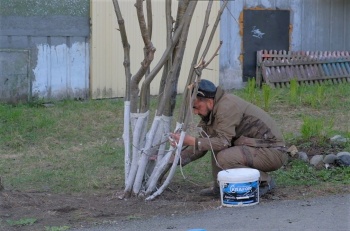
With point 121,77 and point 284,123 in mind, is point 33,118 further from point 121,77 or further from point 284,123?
point 284,123

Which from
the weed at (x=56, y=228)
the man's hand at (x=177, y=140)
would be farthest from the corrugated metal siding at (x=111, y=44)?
the weed at (x=56, y=228)

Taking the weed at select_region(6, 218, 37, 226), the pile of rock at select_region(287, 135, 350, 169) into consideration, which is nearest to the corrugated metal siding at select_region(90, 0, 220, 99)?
the pile of rock at select_region(287, 135, 350, 169)

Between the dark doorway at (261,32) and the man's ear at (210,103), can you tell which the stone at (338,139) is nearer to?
the man's ear at (210,103)

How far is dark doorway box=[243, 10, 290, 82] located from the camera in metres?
15.6

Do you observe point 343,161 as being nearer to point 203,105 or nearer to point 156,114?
point 203,105

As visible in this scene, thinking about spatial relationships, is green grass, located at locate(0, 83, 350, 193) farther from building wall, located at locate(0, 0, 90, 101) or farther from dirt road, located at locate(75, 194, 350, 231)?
dirt road, located at locate(75, 194, 350, 231)

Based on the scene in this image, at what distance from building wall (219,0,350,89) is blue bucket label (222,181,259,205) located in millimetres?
8097

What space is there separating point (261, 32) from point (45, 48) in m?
4.95

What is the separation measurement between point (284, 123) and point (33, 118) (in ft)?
12.6

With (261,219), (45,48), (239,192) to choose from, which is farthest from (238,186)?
(45,48)

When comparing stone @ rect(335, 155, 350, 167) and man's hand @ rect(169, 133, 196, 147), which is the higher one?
man's hand @ rect(169, 133, 196, 147)

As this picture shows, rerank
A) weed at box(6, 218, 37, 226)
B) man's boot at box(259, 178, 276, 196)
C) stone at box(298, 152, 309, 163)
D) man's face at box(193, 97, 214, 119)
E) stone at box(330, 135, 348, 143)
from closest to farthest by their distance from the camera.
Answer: weed at box(6, 218, 37, 226), man's face at box(193, 97, 214, 119), man's boot at box(259, 178, 276, 196), stone at box(298, 152, 309, 163), stone at box(330, 135, 348, 143)

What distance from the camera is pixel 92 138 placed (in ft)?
35.2

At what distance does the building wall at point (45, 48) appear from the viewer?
12.5 metres
